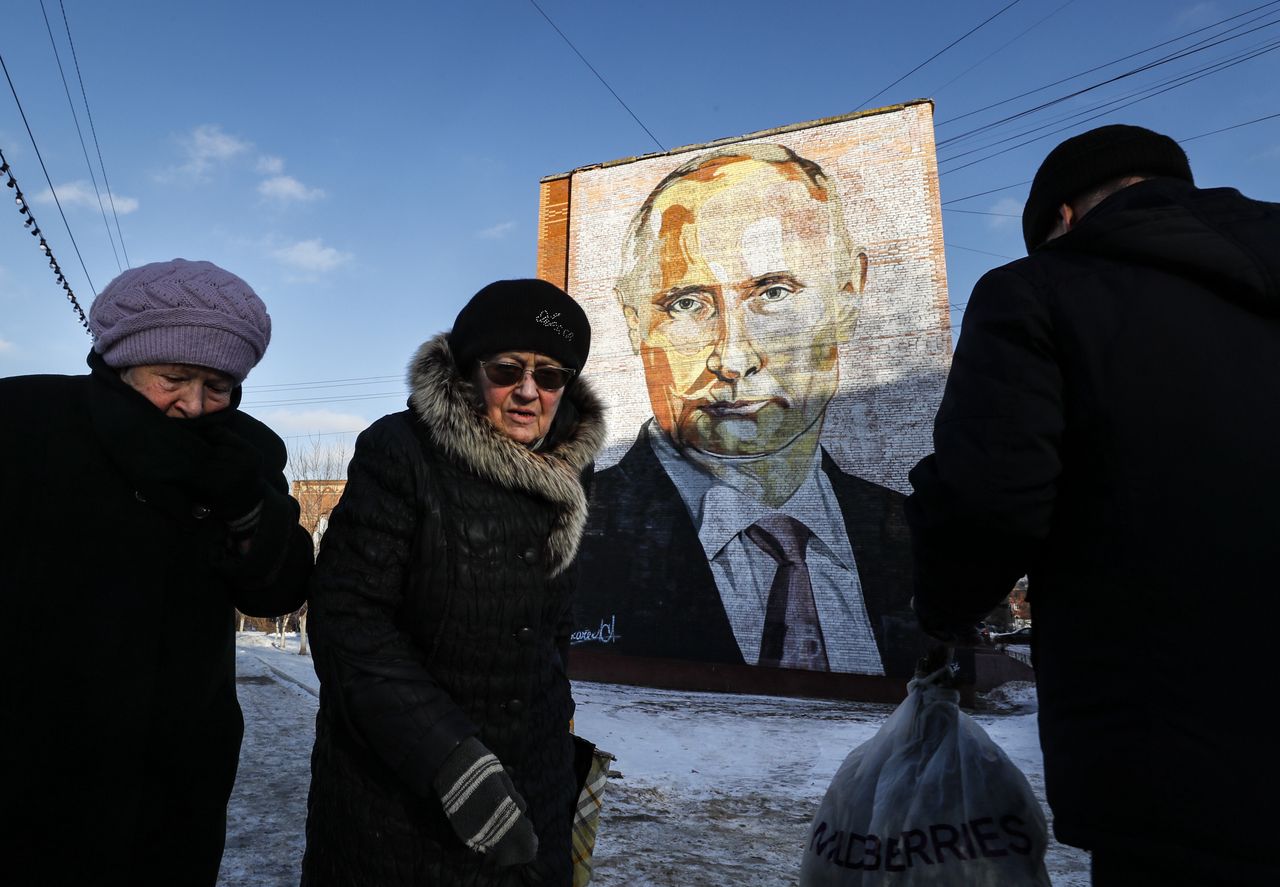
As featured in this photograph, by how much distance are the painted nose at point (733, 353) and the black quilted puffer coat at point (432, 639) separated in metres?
13.2

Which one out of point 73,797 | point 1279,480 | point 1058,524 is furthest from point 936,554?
point 73,797

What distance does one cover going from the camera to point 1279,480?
1.12 metres

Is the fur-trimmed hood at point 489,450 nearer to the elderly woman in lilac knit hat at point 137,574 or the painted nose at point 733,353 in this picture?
the elderly woman in lilac knit hat at point 137,574

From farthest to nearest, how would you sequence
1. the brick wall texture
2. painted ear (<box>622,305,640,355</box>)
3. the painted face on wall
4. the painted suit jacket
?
painted ear (<box>622,305,640,355</box>) → the painted face on wall → the brick wall texture → the painted suit jacket

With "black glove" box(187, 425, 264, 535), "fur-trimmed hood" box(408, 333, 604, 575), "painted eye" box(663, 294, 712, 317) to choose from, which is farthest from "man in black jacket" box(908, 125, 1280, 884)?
"painted eye" box(663, 294, 712, 317)

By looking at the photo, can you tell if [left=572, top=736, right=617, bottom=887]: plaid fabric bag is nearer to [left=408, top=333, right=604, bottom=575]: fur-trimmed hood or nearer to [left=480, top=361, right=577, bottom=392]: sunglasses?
[left=408, top=333, right=604, bottom=575]: fur-trimmed hood

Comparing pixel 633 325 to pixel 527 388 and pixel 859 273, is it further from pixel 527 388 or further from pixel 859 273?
pixel 527 388

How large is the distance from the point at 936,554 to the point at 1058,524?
8.5 inches

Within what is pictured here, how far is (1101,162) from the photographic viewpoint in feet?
4.85

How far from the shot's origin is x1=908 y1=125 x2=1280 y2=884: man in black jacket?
3.59ft

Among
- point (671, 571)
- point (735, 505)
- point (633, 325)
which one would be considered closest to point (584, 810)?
point (735, 505)

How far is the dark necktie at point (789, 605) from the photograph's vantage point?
13.2 metres

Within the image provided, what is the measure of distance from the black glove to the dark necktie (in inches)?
497

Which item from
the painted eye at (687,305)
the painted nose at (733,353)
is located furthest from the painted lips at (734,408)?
the painted eye at (687,305)
